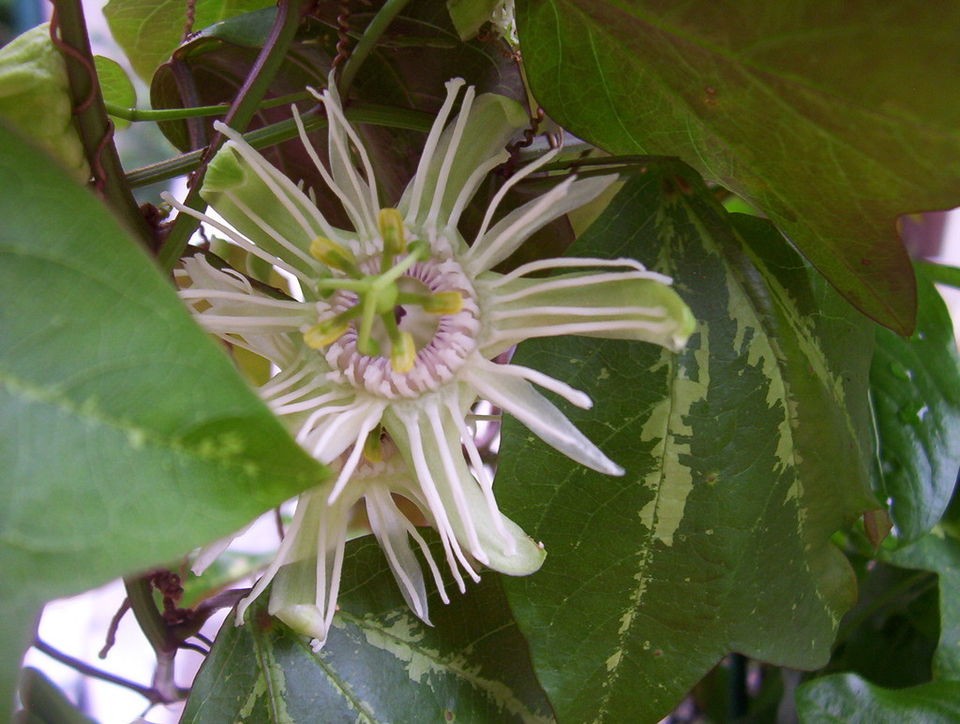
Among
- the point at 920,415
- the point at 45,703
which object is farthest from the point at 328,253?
the point at 920,415

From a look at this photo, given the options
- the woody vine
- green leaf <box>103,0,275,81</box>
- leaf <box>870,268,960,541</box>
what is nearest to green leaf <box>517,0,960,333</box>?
the woody vine

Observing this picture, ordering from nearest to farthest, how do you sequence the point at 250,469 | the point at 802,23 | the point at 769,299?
the point at 250,469
the point at 802,23
the point at 769,299

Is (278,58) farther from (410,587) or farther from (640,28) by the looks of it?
(410,587)

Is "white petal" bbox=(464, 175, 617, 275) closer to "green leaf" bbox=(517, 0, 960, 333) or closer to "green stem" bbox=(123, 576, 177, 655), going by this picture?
"green leaf" bbox=(517, 0, 960, 333)

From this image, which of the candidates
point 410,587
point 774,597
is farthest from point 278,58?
point 774,597

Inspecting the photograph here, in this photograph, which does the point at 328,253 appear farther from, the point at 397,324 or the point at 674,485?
the point at 674,485

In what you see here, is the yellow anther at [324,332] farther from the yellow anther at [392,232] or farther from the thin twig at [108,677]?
the thin twig at [108,677]
